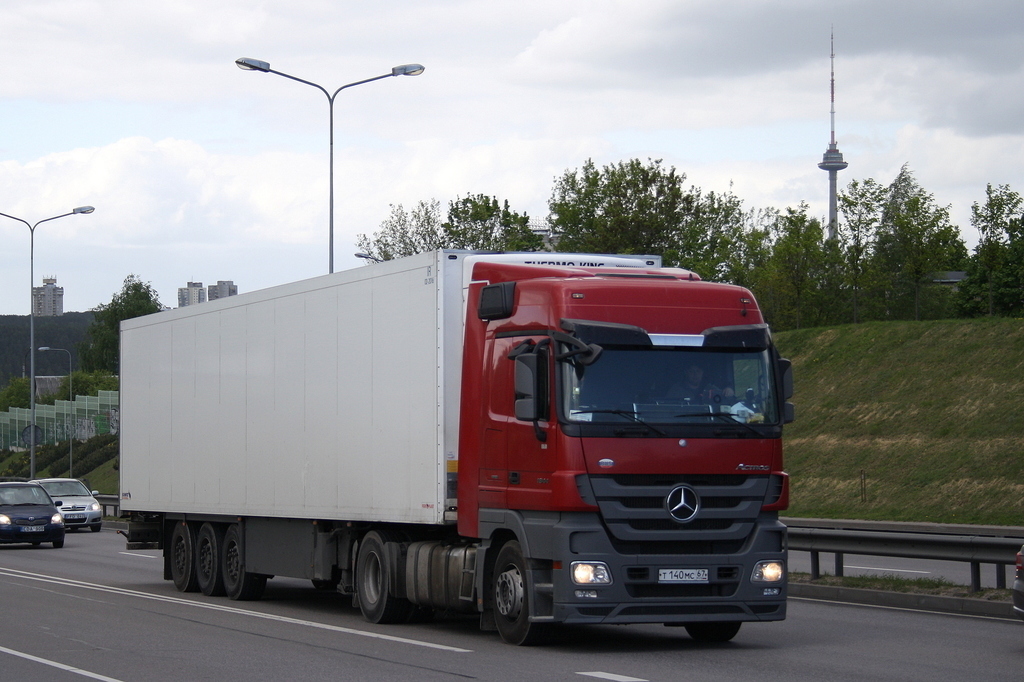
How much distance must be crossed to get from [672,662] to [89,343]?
451 ft

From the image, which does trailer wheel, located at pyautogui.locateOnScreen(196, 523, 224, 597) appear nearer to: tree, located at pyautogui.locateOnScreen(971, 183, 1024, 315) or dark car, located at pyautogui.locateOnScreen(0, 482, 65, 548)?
dark car, located at pyautogui.locateOnScreen(0, 482, 65, 548)

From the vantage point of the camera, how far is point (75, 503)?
38250mm

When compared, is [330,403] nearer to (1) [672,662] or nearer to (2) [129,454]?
(1) [672,662]

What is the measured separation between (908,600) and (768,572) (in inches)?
169

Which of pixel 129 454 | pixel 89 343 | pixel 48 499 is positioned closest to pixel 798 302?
pixel 48 499

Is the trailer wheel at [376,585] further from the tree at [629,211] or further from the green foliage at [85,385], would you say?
the green foliage at [85,385]

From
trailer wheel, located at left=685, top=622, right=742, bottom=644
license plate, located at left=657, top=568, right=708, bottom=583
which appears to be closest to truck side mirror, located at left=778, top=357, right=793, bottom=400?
license plate, located at left=657, top=568, right=708, bottom=583

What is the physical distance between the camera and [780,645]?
39.5ft

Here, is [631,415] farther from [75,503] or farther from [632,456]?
[75,503]

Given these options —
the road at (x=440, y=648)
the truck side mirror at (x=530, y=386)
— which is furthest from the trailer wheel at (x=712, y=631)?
the truck side mirror at (x=530, y=386)

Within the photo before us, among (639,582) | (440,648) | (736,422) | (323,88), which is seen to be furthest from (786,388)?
(323,88)

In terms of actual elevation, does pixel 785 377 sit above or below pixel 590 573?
above

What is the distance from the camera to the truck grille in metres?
11.2

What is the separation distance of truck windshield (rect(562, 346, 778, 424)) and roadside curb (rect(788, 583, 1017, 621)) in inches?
153
